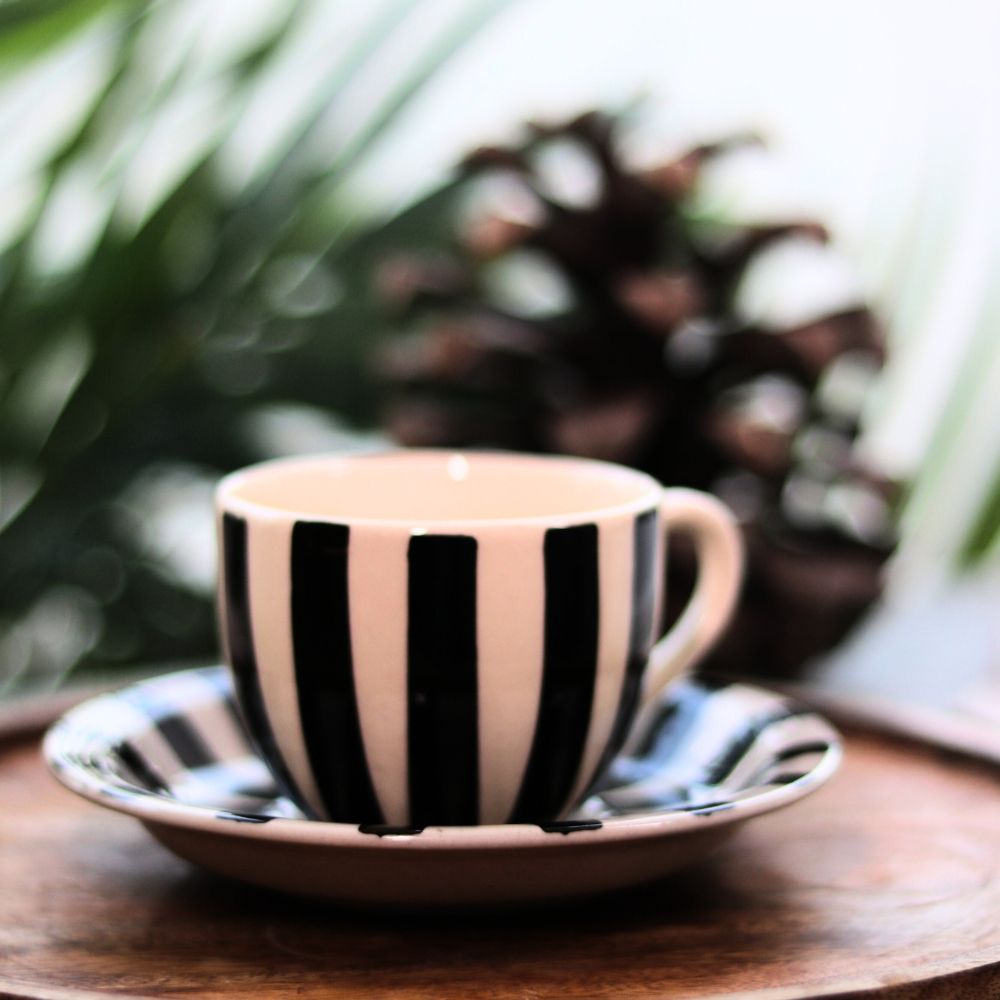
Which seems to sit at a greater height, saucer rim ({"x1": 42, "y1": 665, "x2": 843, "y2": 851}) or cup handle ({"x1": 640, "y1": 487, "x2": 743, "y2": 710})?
cup handle ({"x1": 640, "y1": 487, "x2": 743, "y2": 710})

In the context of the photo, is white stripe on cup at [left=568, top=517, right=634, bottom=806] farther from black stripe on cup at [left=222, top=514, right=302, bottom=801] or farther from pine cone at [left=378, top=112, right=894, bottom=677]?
pine cone at [left=378, top=112, right=894, bottom=677]

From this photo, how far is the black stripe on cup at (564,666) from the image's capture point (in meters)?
0.33

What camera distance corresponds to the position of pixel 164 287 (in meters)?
0.63

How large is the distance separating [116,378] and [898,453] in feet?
1.72

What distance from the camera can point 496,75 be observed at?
83 cm

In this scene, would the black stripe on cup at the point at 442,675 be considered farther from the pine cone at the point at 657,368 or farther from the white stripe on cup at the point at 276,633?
the pine cone at the point at 657,368

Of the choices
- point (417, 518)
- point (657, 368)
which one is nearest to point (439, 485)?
point (417, 518)

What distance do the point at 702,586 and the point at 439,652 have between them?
12 centimetres

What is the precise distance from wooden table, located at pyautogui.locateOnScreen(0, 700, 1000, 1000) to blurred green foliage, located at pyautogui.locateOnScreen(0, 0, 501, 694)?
0.27 m

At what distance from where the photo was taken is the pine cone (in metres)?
0.60

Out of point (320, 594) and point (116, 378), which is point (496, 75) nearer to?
point (116, 378)

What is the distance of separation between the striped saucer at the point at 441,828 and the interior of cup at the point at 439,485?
8 cm

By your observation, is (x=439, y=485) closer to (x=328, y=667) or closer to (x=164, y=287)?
(x=328, y=667)

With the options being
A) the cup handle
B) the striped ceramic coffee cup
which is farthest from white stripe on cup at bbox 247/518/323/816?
the cup handle
